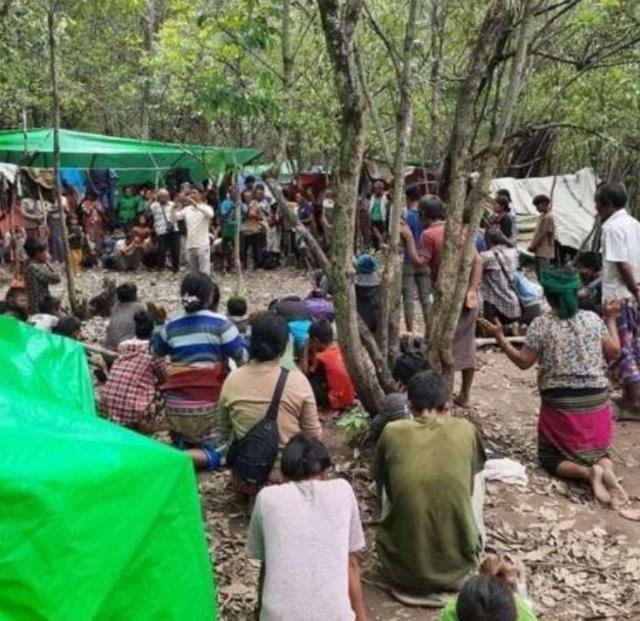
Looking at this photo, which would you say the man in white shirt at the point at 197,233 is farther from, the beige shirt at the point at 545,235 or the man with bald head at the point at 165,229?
the beige shirt at the point at 545,235

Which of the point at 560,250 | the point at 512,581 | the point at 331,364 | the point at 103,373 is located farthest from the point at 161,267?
the point at 512,581

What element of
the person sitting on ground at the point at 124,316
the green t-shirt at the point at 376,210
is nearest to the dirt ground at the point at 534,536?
the person sitting on ground at the point at 124,316

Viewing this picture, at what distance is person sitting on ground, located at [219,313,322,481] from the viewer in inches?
182

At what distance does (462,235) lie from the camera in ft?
18.5

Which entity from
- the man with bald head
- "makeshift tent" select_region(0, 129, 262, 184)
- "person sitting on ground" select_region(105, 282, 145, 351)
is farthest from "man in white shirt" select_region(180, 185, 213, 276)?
"person sitting on ground" select_region(105, 282, 145, 351)

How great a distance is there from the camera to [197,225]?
40.8 ft

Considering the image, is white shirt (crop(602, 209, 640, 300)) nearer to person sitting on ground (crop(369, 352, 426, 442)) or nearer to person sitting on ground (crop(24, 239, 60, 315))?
person sitting on ground (crop(369, 352, 426, 442))

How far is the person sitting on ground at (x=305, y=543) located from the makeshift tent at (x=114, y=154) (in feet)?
22.8

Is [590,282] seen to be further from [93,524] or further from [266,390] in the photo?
[93,524]

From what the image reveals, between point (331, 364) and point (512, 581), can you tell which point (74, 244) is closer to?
point (331, 364)

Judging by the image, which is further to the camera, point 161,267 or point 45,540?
point 161,267

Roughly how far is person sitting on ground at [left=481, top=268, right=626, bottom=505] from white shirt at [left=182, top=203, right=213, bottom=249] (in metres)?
7.65

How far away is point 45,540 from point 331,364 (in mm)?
4251

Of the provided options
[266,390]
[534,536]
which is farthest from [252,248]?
[534,536]
